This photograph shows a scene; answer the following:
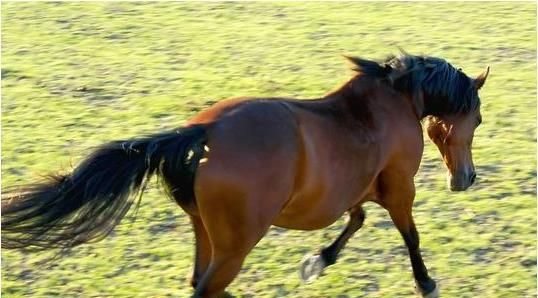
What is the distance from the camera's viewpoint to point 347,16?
13.1m

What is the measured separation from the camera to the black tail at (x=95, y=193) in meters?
4.88

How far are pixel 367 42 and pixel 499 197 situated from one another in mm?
4726

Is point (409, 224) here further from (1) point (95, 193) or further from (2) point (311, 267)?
(1) point (95, 193)

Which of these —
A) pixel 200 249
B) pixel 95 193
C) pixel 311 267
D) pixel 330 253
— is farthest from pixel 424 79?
pixel 95 193

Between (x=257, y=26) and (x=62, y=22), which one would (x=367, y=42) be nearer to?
(x=257, y=26)

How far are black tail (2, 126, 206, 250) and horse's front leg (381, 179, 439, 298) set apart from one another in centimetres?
135

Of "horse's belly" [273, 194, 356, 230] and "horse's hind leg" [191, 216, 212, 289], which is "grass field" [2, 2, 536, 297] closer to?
"horse's hind leg" [191, 216, 212, 289]

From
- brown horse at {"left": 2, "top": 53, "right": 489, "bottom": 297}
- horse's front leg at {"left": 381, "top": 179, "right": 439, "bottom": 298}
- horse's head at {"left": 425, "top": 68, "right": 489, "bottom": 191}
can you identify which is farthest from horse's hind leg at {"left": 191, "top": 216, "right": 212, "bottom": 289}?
horse's head at {"left": 425, "top": 68, "right": 489, "bottom": 191}

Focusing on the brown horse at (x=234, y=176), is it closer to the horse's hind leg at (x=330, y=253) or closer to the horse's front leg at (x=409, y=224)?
the horse's front leg at (x=409, y=224)

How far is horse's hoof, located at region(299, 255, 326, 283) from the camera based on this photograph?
5.95m

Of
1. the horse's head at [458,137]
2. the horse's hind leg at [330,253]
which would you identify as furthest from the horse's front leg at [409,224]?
the horse's head at [458,137]

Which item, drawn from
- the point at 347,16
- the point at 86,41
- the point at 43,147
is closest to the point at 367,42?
the point at 347,16

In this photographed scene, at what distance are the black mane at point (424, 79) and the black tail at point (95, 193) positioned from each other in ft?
4.57

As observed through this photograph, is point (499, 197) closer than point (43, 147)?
Yes
